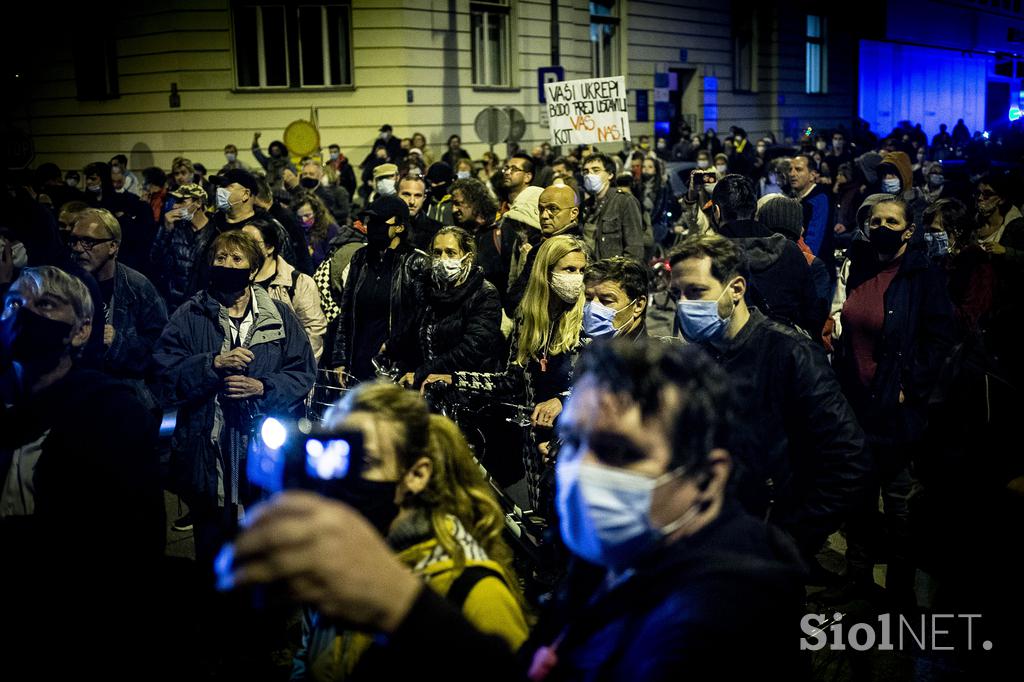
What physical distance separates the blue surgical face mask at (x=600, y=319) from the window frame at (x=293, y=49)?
1909cm

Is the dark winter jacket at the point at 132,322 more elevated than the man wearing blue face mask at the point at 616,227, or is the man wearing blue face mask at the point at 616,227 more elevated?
the man wearing blue face mask at the point at 616,227

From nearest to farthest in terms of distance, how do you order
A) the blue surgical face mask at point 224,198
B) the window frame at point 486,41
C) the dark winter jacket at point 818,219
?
the blue surgical face mask at point 224,198, the dark winter jacket at point 818,219, the window frame at point 486,41

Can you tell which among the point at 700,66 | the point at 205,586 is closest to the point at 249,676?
the point at 205,586

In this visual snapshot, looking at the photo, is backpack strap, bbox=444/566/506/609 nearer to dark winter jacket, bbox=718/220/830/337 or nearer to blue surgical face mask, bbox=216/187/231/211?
dark winter jacket, bbox=718/220/830/337

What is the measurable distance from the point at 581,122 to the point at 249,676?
11.0m

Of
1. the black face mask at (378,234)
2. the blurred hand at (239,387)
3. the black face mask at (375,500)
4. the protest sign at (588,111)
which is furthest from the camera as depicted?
the protest sign at (588,111)

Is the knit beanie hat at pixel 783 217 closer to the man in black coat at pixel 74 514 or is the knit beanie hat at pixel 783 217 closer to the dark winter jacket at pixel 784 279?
the dark winter jacket at pixel 784 279

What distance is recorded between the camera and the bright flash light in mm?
2916

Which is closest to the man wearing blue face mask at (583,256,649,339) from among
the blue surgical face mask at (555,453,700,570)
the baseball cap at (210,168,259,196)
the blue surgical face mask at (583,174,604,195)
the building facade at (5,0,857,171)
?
the blue surgical face mask at (555,453,700,570)

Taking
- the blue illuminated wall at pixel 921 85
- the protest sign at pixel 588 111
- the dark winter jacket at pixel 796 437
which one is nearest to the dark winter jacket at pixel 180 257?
the dark winter jacket at pixel 796 437

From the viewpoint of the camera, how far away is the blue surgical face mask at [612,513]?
180cm

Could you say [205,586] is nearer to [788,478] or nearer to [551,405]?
[551,405]

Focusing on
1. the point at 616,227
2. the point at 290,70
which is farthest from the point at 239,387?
the point at 290,70

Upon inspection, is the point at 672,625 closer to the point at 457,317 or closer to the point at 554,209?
the point at 457,317
